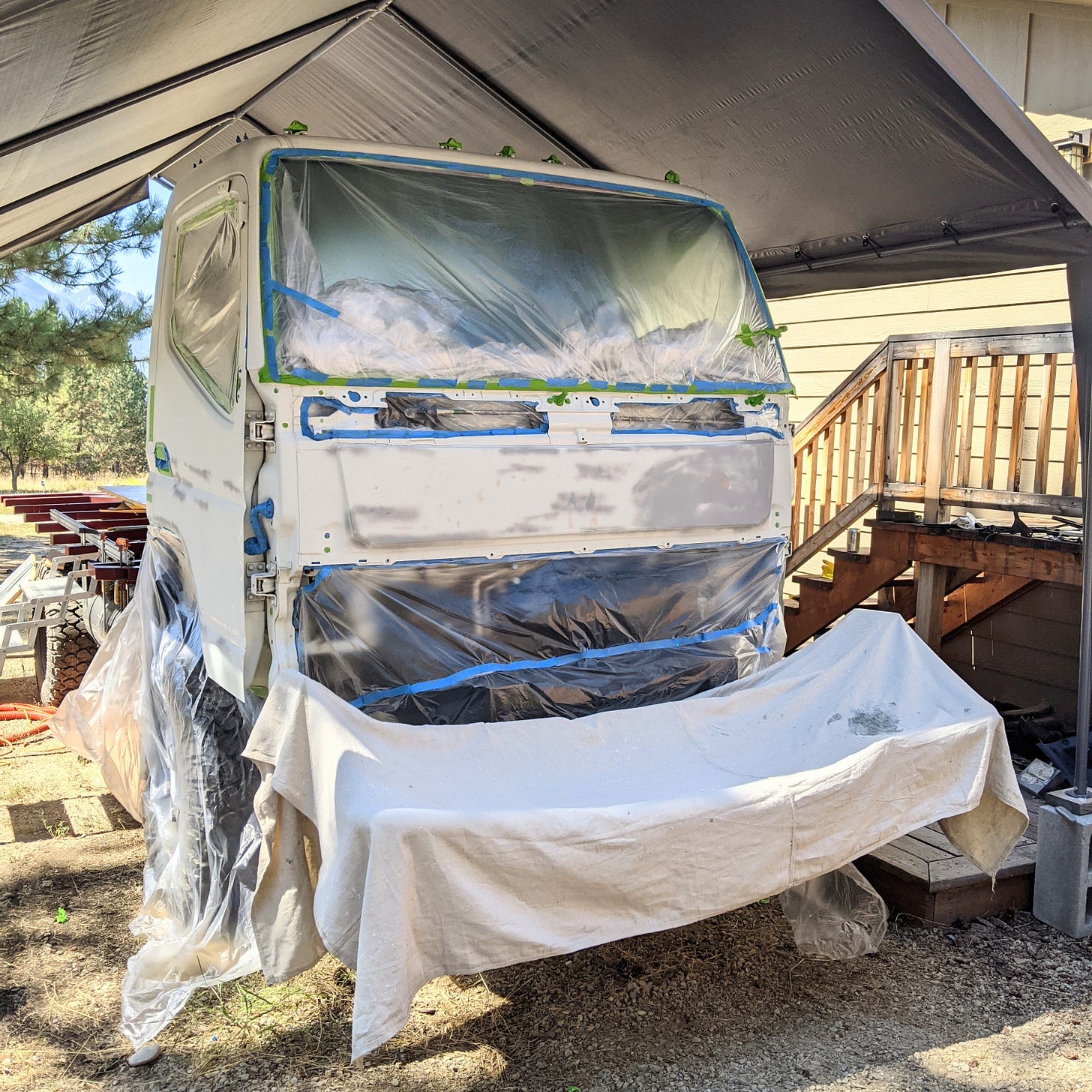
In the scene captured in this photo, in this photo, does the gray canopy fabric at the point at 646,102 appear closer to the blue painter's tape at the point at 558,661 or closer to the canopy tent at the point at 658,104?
the canopy tent at the point at 658,104

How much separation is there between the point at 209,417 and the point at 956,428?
464 cm

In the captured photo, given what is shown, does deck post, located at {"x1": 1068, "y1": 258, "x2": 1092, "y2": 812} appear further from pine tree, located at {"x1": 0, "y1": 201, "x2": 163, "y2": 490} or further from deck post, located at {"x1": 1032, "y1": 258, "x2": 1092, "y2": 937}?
pine tree, located at {"x1": 0, "y1": 201, "x2": 163, "y2": 490}

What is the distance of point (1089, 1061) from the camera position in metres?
3.25

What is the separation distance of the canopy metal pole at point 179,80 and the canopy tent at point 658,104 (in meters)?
0.01

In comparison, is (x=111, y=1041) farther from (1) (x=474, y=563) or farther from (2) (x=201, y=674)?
(1) (x=474, y=563)

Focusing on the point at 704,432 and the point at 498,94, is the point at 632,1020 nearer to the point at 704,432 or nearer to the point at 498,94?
the point at 704,432

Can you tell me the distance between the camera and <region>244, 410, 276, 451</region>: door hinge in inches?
127

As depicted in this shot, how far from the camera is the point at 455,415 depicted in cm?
345

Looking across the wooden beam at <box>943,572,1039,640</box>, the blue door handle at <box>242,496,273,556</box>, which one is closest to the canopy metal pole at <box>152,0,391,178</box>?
the blue door handle at <box>242,496,273,556</box>

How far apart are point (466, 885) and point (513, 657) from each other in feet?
3.70

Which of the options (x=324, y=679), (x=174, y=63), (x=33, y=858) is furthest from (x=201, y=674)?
(x=174, y=63)

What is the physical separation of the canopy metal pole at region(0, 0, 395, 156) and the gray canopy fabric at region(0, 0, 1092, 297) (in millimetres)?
17

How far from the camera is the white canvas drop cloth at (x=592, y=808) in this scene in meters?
2.55

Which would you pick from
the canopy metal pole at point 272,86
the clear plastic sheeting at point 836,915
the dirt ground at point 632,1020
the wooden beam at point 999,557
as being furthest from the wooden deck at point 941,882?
the canopy metal pole at point 272,86
